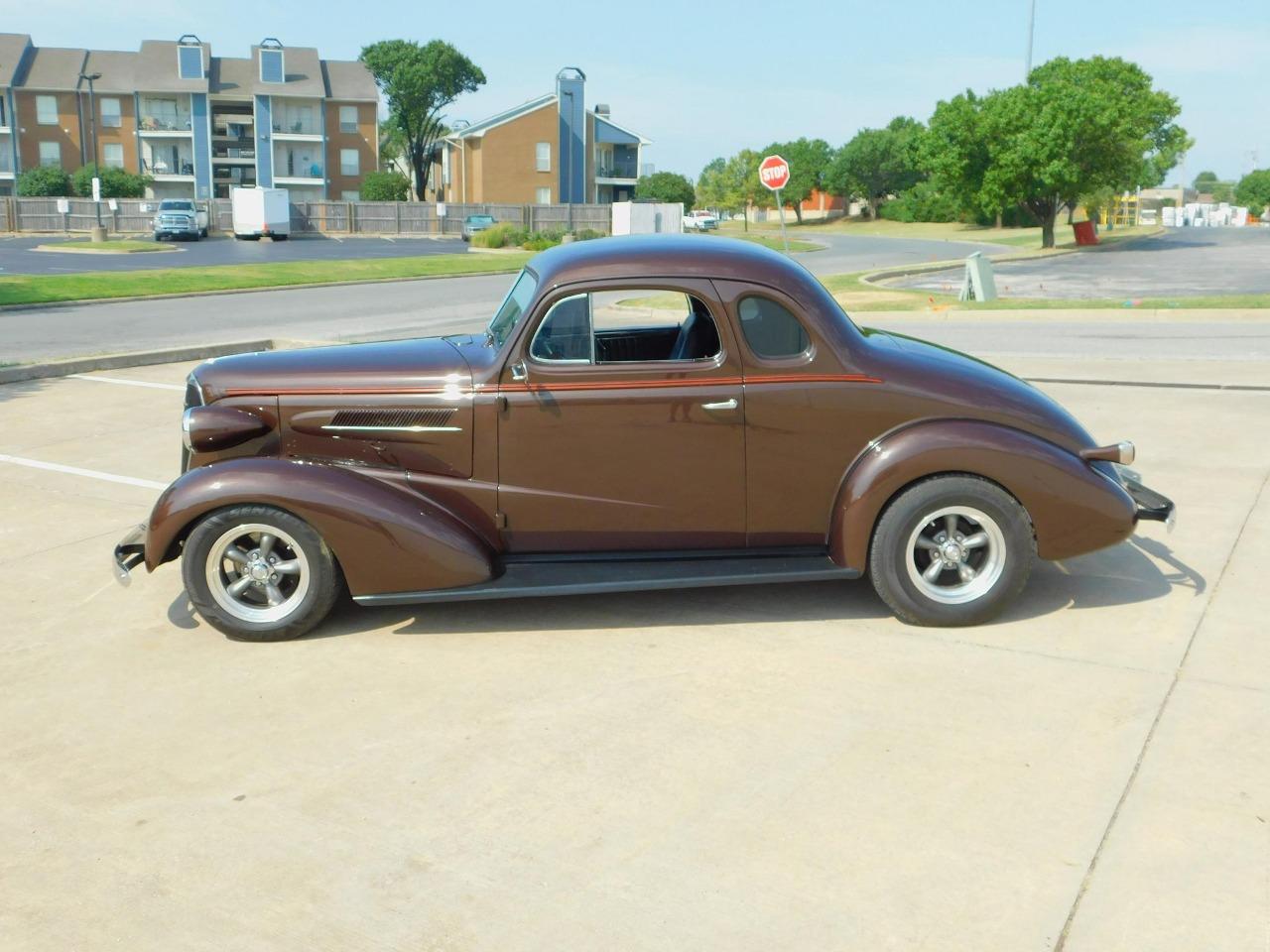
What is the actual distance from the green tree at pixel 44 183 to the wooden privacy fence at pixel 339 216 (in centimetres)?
1040

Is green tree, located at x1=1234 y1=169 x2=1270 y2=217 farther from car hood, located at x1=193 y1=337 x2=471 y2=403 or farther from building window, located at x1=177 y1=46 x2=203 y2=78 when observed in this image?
car hood, located at x1=193 y1=337 x2=471 y2=403

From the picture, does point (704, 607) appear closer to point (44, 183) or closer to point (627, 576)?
point (627, 576)

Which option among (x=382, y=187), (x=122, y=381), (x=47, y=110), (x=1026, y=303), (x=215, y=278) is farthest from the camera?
(x=382, y=187)

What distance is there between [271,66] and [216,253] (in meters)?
39.4

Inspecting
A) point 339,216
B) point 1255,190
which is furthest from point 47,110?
point 1255,190

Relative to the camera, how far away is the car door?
551 cm

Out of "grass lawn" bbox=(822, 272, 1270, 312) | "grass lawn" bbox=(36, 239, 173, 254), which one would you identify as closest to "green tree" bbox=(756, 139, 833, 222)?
"grass lawn" bbox=(36, 239, 173, 254)

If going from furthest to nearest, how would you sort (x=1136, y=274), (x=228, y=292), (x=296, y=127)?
(x=296, y=127), (x=1136, y=274), (x=228, y=292)

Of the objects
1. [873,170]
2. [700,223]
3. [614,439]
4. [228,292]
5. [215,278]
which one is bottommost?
[614,439]

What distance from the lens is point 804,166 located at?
101562 mm

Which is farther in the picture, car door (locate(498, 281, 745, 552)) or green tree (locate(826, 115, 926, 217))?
green tree (locate(826, 115, 926, 217))

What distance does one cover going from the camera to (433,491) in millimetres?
5566

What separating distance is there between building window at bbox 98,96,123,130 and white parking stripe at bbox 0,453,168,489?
75.7 metres

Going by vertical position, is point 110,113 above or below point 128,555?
above
